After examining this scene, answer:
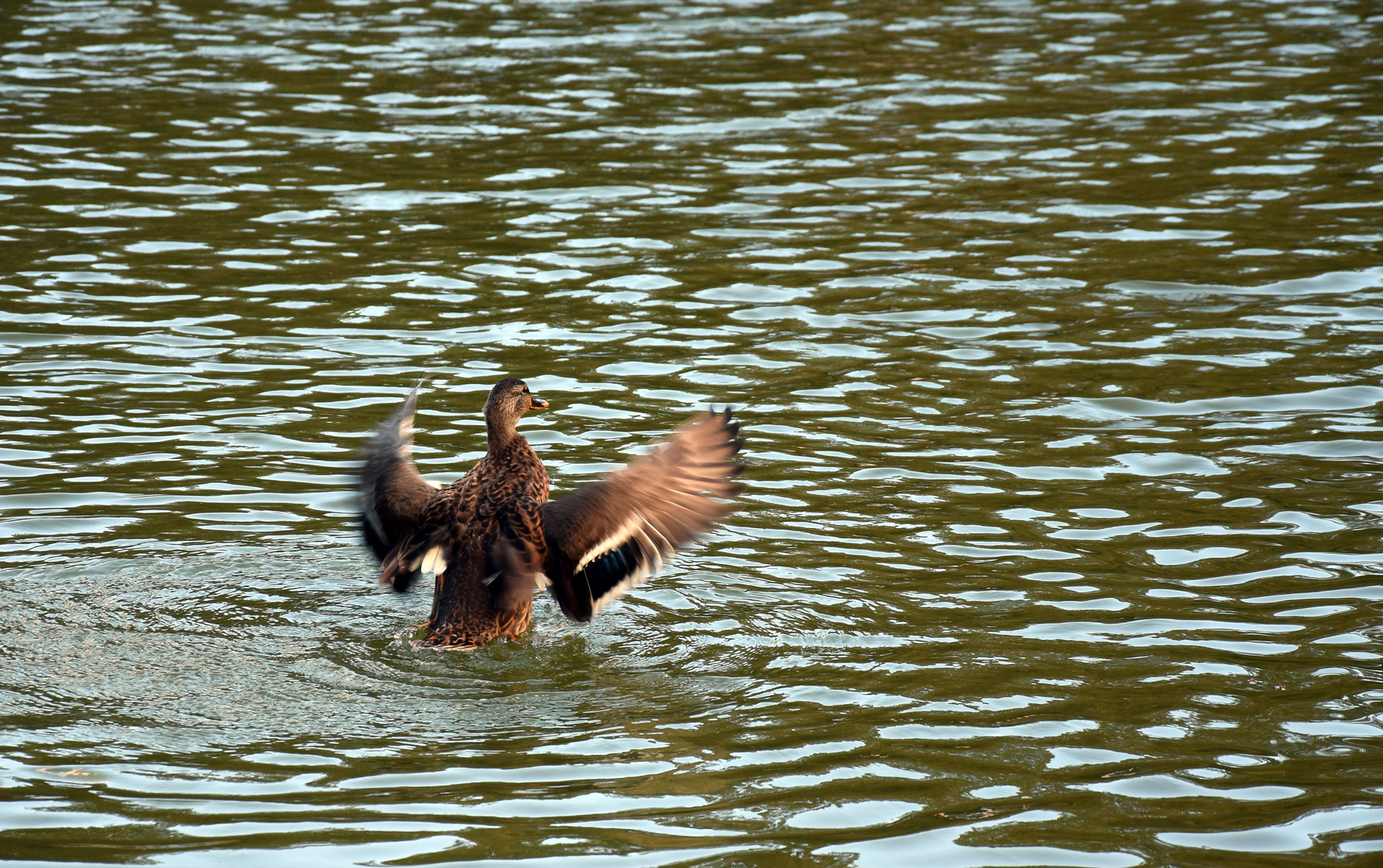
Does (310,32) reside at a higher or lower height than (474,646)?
higher

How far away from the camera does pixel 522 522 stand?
269 inches

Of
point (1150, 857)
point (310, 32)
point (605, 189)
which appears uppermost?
point (310, 32)

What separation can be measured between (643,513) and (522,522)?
2.09 feet

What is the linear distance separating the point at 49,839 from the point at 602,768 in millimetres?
1733

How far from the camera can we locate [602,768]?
538 centimetres

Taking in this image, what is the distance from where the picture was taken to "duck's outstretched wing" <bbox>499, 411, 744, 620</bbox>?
6.45m

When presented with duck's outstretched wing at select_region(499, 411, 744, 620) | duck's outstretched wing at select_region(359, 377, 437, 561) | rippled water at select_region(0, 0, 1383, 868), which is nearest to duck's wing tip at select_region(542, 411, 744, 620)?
duck's outstretched wing at select_region(499, 411, 744, 620)

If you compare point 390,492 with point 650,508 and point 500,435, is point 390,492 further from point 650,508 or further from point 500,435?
point 650,508

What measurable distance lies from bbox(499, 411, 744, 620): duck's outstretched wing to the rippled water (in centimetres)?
27

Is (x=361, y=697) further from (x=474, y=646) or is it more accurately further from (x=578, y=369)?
(x=578, y=369)

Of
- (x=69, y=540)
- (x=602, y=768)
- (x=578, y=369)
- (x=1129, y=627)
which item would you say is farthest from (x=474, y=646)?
(x=578, y=369)

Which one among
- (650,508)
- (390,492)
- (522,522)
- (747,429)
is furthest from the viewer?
(747,429)

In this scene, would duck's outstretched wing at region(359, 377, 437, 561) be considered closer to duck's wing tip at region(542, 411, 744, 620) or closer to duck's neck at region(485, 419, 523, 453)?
duck's neck at region(485, 419, 523, 453)

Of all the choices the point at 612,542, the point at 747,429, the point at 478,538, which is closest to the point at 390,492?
the point at 478,538
